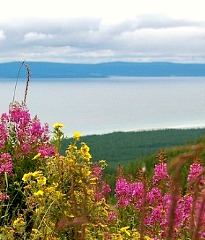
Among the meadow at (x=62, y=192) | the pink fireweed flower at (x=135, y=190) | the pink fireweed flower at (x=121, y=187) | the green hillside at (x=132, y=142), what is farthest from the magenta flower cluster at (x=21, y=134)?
the green hillside at (x=132, y=142)

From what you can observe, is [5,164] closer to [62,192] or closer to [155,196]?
[62,192]

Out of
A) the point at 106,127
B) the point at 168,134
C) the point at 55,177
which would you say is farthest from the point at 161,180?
the point at 106,127

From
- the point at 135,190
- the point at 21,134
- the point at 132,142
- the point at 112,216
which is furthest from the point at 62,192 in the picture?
the point at 132,142

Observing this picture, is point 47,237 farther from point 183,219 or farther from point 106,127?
point 106,127

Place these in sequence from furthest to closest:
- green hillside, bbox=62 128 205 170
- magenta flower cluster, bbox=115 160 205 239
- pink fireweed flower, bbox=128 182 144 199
A: green hillside, bbox=62 128 205 170, pink fireweed flower, bbox=128 182 144 199, magenta flower cluster, bbox=115 160 205 239

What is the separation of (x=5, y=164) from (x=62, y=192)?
81 centimetres

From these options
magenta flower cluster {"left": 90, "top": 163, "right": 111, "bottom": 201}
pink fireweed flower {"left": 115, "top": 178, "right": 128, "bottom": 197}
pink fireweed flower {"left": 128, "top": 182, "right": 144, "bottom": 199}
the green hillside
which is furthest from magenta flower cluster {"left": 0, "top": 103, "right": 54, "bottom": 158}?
the green hillside

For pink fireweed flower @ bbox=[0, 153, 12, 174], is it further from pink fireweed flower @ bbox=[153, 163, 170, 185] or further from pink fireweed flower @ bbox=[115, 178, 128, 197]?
pink fireweed flower @ bbox=[153, 163, 170, 185]

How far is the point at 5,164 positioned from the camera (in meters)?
4.71

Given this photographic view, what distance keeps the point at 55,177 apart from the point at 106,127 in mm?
139378

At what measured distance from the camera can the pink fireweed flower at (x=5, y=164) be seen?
466 cm

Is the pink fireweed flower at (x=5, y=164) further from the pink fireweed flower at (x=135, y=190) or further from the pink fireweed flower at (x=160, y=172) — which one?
the pink fireweed flower at (x=160, y=172)

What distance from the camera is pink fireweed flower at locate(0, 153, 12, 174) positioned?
15.3 ft

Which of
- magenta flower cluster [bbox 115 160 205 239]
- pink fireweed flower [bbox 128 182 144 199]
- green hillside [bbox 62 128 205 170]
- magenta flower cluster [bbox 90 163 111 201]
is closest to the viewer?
magenta flower cluster [bbox 115 160 205 239]
